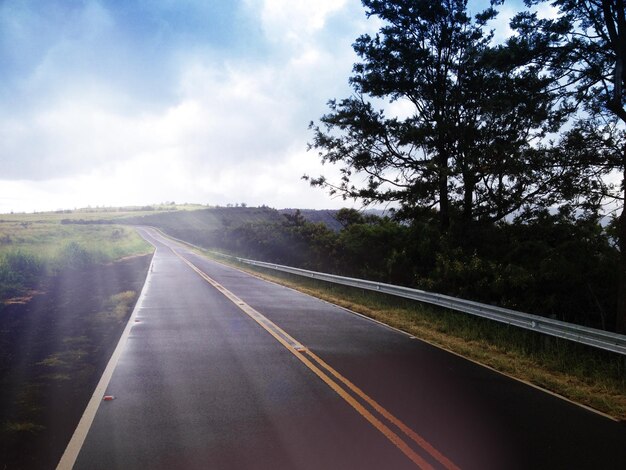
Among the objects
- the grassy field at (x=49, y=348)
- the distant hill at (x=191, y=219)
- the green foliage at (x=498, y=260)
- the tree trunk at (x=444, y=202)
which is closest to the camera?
the grassy field at (x=49, y=348)

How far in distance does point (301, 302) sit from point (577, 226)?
923cm

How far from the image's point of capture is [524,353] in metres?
Answer: 9.25

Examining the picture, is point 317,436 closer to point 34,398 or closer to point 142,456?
point 142,456

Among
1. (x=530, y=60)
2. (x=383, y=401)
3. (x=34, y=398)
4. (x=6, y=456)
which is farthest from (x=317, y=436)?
(x=530, y=60)

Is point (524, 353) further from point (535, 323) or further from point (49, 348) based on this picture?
point (49, 348)

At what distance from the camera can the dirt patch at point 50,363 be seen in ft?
16.2

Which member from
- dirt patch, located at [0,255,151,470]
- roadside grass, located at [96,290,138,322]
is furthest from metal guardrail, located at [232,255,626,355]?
roadside grass, located at [96,290,138,322]

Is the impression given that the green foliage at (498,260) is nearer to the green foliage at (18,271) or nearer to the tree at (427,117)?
the tree at (427,117)

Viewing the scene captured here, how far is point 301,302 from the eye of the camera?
52.3 ft

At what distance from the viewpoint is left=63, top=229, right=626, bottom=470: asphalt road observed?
4.55 meters

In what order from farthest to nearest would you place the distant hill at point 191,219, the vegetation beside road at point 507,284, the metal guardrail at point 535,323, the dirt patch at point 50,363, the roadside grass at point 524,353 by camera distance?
1. the distant hill at point 191,219
2. the vegetation beside road at point 507,284
3. the metal guardrail at point 535,323
4. the roadside grass at point 524,353
5. the dirt patch at point 50,363

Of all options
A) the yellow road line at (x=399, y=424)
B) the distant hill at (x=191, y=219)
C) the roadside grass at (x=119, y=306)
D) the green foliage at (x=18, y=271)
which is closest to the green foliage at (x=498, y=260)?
the yellow road line at (x=399, y=424)

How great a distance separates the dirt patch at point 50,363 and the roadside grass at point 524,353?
6.47 meters

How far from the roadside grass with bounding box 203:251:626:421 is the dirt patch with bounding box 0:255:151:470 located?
6469 millimetres
